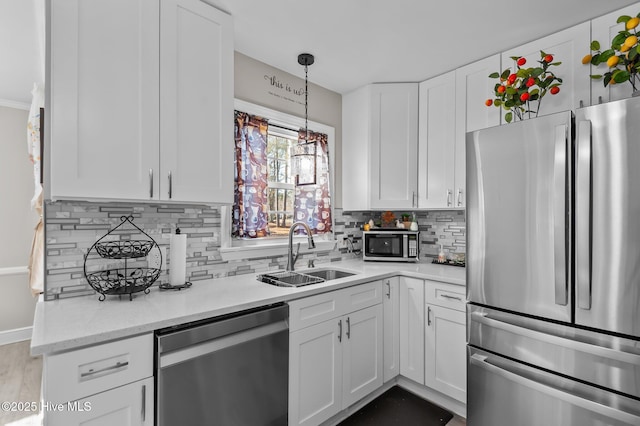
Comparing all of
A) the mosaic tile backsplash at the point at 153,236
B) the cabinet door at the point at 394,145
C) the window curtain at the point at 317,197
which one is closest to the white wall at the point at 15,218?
the mosaic tile backsplash at the point at 153,236

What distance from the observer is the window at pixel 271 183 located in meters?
2.34

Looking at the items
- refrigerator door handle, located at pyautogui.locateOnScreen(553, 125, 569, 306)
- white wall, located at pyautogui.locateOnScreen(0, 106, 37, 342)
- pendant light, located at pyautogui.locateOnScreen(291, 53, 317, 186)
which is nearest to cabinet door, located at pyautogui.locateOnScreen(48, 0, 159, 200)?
pendant light, located at pyautogui.locateOnScreen(291, 53, 317, 186)

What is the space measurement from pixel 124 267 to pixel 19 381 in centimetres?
188

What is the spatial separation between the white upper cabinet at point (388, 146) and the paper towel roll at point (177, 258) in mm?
1620

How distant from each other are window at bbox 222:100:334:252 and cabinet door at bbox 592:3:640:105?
6.04 ft

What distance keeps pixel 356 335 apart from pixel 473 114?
1.86 metres

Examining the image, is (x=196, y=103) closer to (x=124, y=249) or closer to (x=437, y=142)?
(x=124, y=249)

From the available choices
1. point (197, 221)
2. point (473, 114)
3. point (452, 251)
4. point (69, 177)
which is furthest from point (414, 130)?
point (69, 177)

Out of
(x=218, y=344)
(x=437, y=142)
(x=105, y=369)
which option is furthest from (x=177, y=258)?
(x=437, y=142)

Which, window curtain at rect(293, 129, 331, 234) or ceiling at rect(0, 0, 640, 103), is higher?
ceiling at rect(0, 0, 640, 103)

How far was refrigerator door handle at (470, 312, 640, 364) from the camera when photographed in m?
1.33

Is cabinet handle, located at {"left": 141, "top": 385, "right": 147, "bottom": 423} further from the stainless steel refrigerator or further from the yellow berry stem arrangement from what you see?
the yellow berry stem arrangement

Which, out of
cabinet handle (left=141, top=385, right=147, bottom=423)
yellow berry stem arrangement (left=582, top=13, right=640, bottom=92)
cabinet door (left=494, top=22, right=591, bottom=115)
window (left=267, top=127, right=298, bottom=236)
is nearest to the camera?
cabinet handle (left=141, top=385, right=147, bottom=423)

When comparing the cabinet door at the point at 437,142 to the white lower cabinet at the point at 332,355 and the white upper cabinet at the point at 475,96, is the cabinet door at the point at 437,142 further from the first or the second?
the white lower cabinet at the point at 332,355
